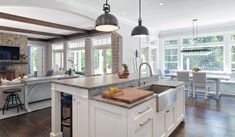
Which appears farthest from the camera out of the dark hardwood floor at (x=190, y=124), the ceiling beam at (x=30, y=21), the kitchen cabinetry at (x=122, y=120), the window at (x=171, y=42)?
the window at (x=171, y=42)

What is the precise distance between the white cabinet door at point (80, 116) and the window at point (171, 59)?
22.1 feet

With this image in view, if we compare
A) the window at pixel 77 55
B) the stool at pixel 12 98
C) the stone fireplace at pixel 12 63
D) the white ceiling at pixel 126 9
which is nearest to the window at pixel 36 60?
the stone fireplace at pixel 12 63

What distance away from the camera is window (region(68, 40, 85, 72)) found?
27.7ft

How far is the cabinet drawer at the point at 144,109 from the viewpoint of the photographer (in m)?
1.78

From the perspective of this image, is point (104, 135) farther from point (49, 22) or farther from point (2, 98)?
point (49, 22)

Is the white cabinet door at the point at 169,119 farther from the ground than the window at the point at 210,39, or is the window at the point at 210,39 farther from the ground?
the window at the point at 210,39

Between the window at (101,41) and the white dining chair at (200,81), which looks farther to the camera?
the window at (101,41)

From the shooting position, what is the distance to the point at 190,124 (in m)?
3.33

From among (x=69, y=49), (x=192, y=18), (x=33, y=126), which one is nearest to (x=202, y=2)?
(x=192, y=18)

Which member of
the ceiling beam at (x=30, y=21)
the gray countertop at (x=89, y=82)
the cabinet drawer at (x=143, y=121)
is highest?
the ceiling beam at (x=30, y=21)

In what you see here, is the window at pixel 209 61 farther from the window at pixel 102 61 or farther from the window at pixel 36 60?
the window at pixel 36 60

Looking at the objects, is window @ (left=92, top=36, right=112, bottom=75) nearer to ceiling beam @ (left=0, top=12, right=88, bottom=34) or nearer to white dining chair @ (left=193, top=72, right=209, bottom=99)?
ceiling beam @ (left=0, top=12, right=88, bottom=34)

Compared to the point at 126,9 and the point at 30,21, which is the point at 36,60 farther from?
the point at 126,9

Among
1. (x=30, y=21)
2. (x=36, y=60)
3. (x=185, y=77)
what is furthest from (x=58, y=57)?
(x=185, y=77)
